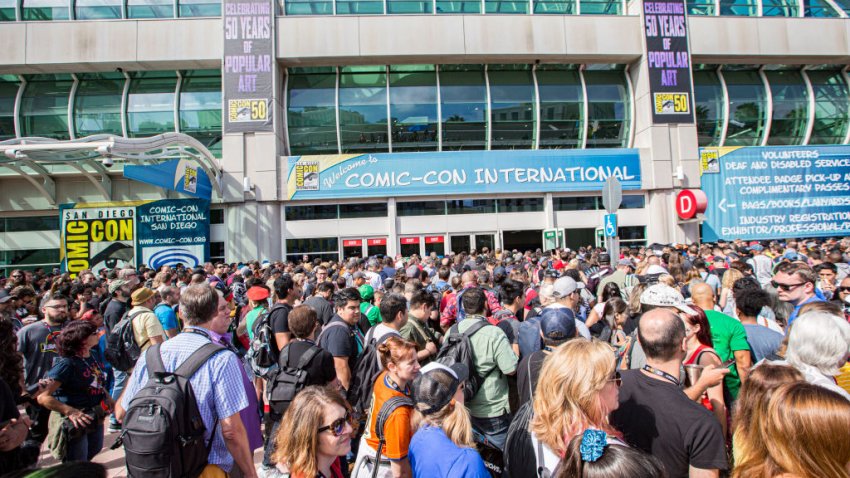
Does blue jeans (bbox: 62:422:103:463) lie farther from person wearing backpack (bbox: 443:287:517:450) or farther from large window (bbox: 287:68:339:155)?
large window (bbox: 287:68:339:155)

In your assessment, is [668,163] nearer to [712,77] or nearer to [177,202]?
[712,77]

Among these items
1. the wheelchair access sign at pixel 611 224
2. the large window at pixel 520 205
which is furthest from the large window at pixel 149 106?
the wheelchair access sign at pixel 611 224

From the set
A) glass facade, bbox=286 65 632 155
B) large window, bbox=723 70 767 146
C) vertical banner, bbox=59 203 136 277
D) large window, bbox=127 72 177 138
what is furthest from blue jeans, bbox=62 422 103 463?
large window, bbox=723 70 767 146

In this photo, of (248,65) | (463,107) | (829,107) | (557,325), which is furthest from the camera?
(829,107)

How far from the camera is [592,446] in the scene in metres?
1.41

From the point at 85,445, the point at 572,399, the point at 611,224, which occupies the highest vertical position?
the point at 611,224

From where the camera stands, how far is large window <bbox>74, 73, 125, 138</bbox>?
59.2ft

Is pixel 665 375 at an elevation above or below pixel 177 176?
below

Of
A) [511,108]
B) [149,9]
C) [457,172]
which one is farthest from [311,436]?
[149,9]

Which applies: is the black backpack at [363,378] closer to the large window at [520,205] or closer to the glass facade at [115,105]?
the large window at [520,205]

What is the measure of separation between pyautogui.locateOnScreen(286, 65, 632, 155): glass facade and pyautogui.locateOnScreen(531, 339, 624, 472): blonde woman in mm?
16590

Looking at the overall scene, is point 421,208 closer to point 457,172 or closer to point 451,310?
point 457,172

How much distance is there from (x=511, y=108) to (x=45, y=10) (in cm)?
1862

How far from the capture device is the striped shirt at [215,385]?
2.49 m
